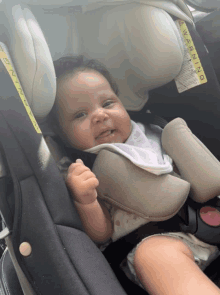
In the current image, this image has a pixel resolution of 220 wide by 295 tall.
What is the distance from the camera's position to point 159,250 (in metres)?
0.66

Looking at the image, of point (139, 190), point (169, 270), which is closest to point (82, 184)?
point (139, 190)

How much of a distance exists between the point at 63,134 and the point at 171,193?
0.41 meters

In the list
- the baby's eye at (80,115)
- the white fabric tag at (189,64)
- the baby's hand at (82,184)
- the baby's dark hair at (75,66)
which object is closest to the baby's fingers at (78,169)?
the baby's hand at (82,184)

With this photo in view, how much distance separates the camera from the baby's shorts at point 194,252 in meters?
0.72

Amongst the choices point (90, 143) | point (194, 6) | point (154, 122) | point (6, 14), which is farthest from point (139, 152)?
point (194, 6)

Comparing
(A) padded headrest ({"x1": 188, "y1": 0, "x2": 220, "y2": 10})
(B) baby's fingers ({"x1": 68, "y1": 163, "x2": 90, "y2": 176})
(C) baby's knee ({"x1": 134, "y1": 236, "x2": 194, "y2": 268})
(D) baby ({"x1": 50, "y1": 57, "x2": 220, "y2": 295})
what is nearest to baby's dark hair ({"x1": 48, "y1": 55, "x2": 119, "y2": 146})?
(D) baby ({"x1": 50, "y1": 57, "x2": 220, "y2": 295})

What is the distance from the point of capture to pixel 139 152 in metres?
0.78

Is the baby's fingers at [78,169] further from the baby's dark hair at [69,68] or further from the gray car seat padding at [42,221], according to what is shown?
the baby's dark hair at [69,68]

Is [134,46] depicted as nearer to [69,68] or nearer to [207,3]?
[69,68]

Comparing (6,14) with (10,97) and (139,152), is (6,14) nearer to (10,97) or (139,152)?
(10,97)

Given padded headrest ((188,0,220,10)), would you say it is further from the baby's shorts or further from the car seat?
the baby's shorts

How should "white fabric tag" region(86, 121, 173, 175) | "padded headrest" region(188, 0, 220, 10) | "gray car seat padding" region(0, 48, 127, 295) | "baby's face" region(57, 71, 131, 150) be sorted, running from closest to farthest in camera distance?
"gray car seat padding" region(0, 48, 127, 295), "white fabric tag" region(86, 121, 173, 175), "baby's face" region(57, 71, 131, 150), "padded headrest" region(188, 0, 220, 10)

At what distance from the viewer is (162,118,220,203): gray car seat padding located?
0.75 metres

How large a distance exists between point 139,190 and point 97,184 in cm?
14
